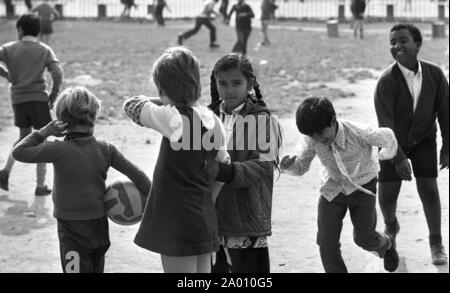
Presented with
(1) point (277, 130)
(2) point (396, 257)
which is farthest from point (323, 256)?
(1) point (277, 130)

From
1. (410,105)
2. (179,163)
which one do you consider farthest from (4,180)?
(179,163)

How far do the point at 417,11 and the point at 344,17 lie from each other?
13.5 feet

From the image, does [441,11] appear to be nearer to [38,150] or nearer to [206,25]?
[206,25]

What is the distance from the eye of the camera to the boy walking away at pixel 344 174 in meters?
6.48

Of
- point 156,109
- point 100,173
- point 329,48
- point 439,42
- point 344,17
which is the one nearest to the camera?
point 156,109

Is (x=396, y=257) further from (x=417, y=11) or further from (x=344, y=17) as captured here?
(x=417, y=11)

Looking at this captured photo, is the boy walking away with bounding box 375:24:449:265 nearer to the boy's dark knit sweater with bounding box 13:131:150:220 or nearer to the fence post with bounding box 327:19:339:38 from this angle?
the boy's dark knit sweater with bounding box 13:131:150:220

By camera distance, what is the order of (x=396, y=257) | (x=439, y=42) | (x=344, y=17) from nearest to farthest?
(x=396, y=257) < (x=439, y=42) < (x=344, y=17)

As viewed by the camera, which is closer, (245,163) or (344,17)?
(245,163)

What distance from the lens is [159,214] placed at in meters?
4.90

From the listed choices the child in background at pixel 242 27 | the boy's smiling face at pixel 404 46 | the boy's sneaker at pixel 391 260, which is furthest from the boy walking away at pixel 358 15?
the boy's sneaker at pixel 391 260

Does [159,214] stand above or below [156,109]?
below

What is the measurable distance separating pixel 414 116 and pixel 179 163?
11.0ft

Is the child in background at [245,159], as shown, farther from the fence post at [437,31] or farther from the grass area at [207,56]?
the fence post at [437,31]
